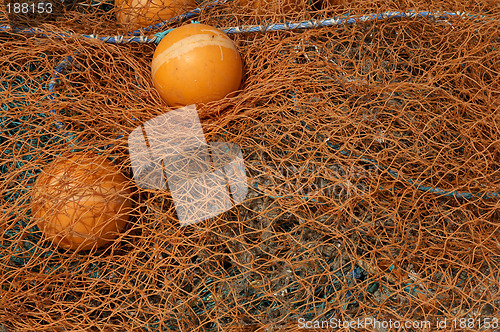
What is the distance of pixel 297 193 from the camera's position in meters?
1.73

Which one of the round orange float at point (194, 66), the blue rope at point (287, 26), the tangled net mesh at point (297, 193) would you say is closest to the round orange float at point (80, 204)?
the tangled net mesh at point (297, 193)

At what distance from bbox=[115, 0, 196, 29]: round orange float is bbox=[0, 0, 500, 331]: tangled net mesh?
0.70ft

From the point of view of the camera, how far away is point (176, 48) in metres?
1.92

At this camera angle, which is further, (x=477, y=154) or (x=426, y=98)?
(x=426, y=98)

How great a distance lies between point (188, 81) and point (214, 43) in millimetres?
228

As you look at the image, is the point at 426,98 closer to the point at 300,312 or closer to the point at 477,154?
the point at 477,154

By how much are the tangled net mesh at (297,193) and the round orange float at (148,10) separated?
0.70ft

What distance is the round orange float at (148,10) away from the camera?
2234 millimetres

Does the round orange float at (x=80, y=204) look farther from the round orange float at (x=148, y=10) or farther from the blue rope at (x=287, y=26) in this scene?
the round orange float at (x=148, y=10)

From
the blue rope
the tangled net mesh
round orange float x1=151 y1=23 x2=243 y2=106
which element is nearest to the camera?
the tangled net mesh

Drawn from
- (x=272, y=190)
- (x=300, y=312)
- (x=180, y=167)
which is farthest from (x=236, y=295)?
(x=180, y=167)

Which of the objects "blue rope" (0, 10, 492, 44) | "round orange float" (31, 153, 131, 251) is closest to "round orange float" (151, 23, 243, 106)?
"blue rope" (0, 10, 492, 44)

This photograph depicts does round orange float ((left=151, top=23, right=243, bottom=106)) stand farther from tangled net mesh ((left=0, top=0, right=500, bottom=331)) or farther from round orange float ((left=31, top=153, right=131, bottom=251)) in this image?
round orange float ((left=31, top=153, right=131, bottom=251))

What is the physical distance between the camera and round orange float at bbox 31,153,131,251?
172 centimetres
